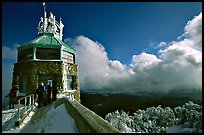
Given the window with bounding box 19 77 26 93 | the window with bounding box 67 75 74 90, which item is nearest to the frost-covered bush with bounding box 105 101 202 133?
the window with bounding box 67 75 74 90

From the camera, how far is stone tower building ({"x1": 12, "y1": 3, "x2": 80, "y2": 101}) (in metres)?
17.9

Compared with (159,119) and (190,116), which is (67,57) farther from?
(159,119)

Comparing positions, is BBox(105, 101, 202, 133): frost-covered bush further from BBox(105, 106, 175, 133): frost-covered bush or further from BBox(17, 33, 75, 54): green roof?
BBox(17, 33, 75, 54): green roof

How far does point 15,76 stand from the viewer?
1903 cm

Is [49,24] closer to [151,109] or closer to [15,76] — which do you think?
[15,76]

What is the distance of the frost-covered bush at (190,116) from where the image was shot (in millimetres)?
20409

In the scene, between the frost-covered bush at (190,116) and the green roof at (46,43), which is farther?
the frost-covered bush at (190,116)

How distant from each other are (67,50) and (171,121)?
733 inches

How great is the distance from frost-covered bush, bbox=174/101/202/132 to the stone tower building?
14.3 metres

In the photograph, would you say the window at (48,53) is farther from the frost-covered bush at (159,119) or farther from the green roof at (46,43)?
the frost-covered bush at (159,119)

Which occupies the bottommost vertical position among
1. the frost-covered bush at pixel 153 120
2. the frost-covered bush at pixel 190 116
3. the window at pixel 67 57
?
the frost-covered bush at pixel 153 120

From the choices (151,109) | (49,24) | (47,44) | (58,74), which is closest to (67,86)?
(58,74)

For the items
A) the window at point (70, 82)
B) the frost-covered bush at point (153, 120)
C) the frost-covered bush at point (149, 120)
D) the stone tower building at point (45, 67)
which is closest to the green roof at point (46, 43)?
the stone tower building at point (45, 67)

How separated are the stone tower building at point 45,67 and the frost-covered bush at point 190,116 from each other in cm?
1435
